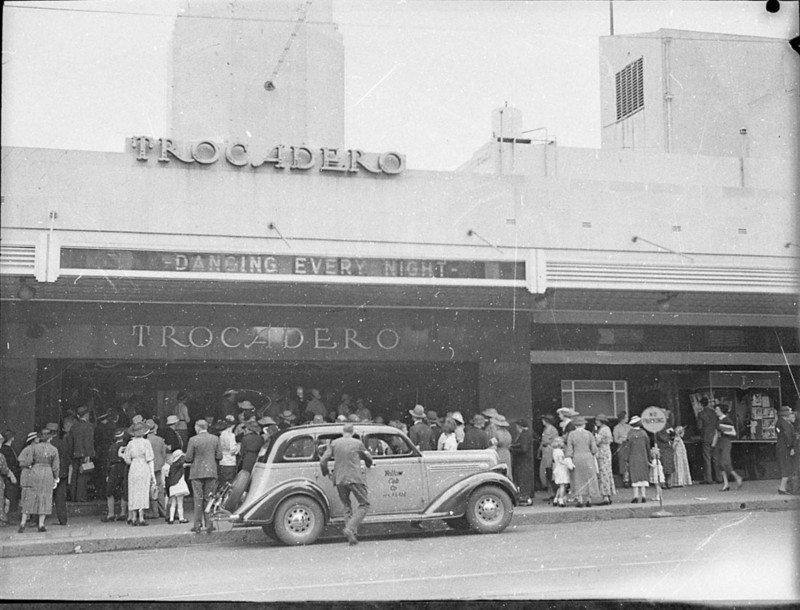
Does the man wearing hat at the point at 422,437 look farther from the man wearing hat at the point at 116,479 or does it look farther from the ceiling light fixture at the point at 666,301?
the ceiling light fixture at the point at 666,301

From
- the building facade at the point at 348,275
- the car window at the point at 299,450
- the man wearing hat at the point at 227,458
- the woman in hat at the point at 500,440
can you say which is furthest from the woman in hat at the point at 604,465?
the man wearing hat at the point at 227,458

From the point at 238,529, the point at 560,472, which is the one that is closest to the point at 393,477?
the point at 238,529

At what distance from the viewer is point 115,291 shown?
16.1m

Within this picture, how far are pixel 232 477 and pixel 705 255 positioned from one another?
929 cm

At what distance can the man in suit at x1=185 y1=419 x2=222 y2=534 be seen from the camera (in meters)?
13.4

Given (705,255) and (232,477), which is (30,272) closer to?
(232,477)

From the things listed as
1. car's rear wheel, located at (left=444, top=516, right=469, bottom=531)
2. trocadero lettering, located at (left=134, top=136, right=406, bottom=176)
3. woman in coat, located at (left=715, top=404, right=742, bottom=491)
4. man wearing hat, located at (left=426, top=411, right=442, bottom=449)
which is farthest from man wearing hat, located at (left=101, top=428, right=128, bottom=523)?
woman in coat, located at (left=715, top=404, right=742, bottom=491)

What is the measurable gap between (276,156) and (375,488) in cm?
647

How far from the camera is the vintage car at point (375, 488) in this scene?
12.2 meters

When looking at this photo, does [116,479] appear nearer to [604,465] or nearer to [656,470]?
[604,465]

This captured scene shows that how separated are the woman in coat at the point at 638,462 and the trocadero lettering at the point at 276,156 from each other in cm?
628

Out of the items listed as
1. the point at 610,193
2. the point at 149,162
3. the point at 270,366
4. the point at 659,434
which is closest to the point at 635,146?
the point at 610,193

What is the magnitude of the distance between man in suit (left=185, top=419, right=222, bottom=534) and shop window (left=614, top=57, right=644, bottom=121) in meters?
18.4

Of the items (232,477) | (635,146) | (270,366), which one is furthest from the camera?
(635,146)
